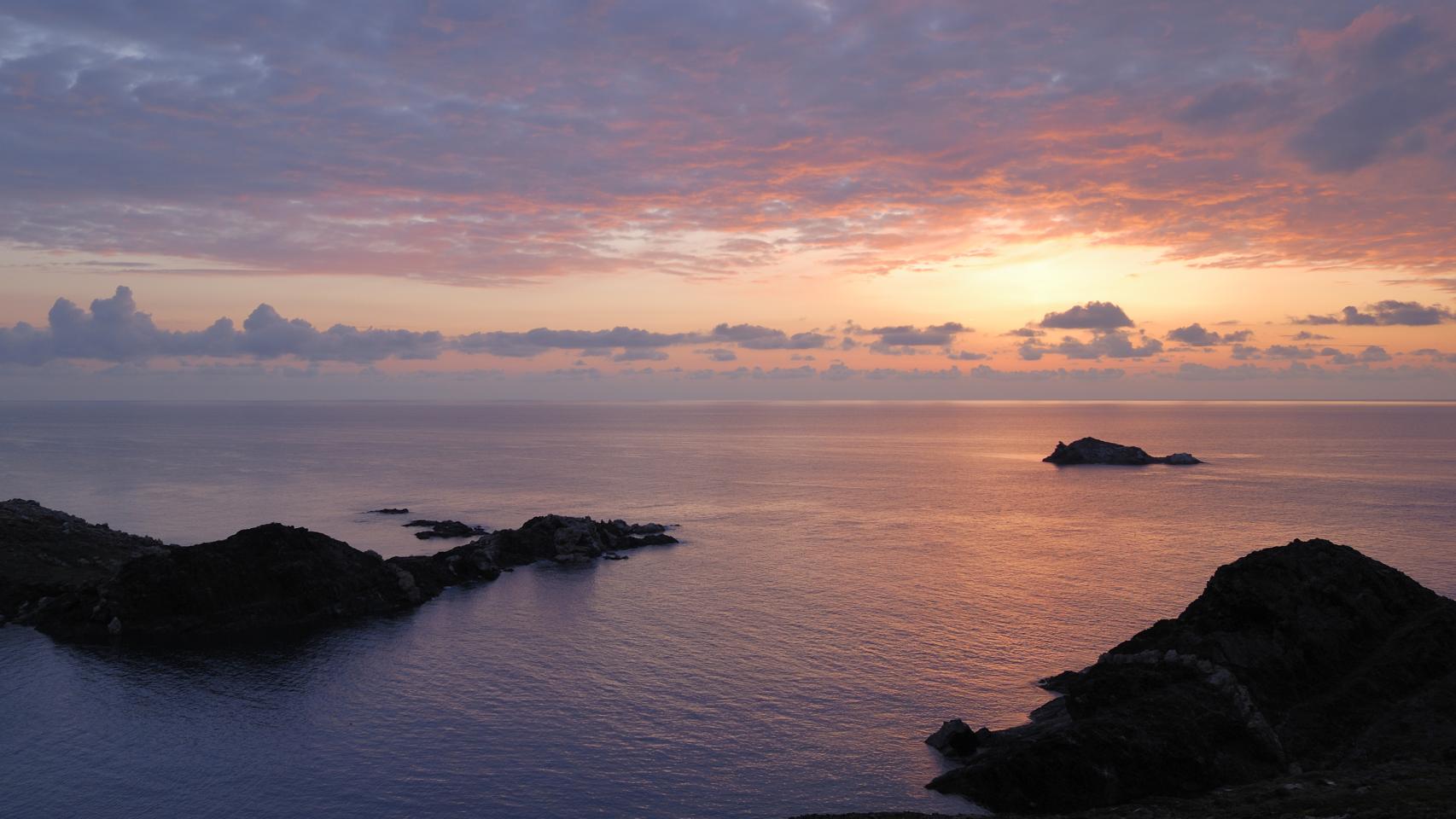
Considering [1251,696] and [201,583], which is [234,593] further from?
[1251,696]

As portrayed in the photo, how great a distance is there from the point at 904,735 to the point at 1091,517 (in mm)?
98302

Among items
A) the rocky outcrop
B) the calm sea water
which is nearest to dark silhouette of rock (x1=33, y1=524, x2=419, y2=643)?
the calm sea water

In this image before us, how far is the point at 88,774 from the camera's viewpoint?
45.7m

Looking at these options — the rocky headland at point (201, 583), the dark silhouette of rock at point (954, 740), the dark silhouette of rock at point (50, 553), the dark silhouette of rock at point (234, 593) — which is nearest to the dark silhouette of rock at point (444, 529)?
the rocky headland at point (201, 583)

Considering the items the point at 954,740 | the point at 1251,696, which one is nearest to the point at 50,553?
the point at 954,740

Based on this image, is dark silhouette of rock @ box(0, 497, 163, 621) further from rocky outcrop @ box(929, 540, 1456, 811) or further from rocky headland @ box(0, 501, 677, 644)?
rocky outcrop @ box(929, 540, 1456, 811)

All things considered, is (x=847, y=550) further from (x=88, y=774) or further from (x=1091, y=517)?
(x=88, y=774)

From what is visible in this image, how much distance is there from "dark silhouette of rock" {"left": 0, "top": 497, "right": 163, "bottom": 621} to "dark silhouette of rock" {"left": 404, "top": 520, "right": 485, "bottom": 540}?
3133 cm

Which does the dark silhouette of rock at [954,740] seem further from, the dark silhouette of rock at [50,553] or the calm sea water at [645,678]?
the dark silhouette of rock at [50,553]

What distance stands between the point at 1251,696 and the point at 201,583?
262 ft

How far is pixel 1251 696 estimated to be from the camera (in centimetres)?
4709

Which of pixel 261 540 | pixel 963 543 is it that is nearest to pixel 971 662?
pixel 963 543

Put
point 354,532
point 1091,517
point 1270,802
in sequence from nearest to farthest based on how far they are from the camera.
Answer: point 1270,802, point 354,532, point 1091,517

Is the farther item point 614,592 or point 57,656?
point 614,592
